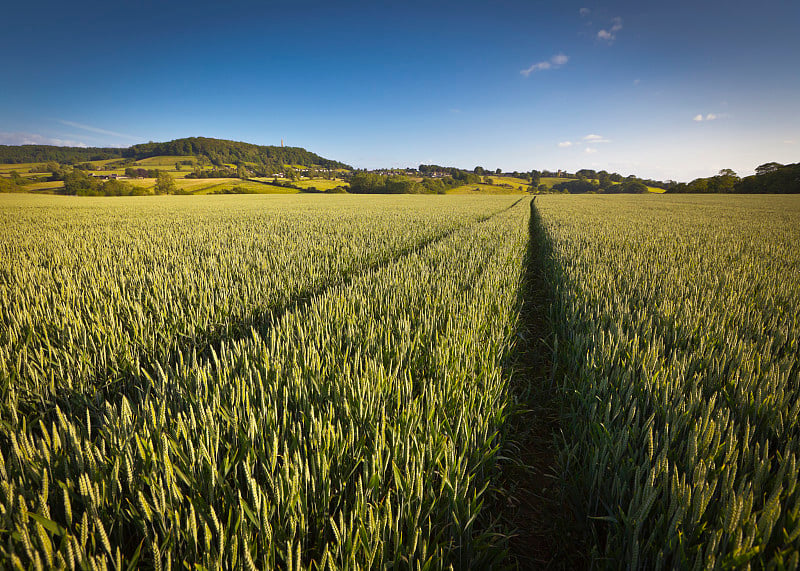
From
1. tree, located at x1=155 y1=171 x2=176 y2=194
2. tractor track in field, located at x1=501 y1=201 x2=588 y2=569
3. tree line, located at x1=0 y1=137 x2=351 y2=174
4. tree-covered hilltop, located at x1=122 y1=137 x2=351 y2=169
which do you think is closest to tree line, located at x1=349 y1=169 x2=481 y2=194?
tree, located at x1=155 y1=171 x2=176 y2=194

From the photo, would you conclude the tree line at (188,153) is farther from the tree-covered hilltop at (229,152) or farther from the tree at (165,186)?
the tree at (165,186)

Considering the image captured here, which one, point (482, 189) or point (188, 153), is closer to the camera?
point (482, 189)

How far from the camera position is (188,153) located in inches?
4343

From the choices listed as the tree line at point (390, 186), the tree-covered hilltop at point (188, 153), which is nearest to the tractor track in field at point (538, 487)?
the tree line at point (390, 186)

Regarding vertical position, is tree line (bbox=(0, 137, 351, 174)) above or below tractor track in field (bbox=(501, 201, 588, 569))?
above

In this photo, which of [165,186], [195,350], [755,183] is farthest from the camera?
[755,183]

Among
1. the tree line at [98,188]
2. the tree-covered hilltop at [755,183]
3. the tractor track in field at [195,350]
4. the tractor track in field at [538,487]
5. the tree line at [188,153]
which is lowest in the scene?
the tractor track in field at [538,487]

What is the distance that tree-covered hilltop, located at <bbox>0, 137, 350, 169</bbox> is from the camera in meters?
95.9

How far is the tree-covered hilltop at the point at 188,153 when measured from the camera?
9588 cm

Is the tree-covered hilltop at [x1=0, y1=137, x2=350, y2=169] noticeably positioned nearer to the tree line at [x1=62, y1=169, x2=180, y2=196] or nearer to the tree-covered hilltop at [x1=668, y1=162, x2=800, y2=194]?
the tree line at [x1=62, y1=169, x2=180, y2=196]

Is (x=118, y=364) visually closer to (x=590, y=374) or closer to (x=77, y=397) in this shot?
(x=77, y=397)

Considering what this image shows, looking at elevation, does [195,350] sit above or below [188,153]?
below

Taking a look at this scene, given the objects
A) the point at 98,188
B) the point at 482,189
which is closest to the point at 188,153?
the point at 98,188

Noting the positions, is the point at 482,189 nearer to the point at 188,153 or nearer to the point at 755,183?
the point at 755,183
